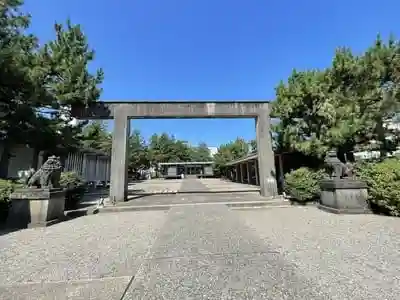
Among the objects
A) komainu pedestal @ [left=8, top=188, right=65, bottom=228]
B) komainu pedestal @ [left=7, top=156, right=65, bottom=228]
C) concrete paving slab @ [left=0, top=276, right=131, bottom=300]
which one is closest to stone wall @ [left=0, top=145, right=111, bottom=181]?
komainu pedestal @ [left=7, top=156, right=65, bottom=228]

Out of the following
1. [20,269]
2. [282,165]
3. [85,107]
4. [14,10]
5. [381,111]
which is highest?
[14,10]

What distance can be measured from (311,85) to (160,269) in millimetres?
8086

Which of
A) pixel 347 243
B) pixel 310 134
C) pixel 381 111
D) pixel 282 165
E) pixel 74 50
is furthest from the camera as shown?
pixel 282 165

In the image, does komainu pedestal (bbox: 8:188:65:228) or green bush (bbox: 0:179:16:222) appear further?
green bush (bbox: 0:179:16:222)

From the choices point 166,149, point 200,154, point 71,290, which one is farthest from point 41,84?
point 200,154

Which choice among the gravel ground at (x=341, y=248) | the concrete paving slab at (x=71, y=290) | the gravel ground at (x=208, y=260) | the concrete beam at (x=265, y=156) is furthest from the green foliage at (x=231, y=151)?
the concrete paving slab at (x=71, y=290)

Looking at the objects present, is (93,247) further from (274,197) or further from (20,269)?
(274,197)

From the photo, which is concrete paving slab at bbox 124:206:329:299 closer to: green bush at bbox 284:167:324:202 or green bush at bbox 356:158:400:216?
green bush at bbox 356:158:400:216

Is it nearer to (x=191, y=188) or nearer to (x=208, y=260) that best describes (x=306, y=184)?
(x=208, y=260)

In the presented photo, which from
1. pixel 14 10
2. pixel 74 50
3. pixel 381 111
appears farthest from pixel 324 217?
pixel 14 10

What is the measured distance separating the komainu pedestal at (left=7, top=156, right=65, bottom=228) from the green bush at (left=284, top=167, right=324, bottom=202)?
829 cm

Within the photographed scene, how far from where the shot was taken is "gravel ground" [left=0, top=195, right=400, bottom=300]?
2543mm

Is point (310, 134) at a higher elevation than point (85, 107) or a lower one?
lower

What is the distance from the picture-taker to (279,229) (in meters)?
5.23
